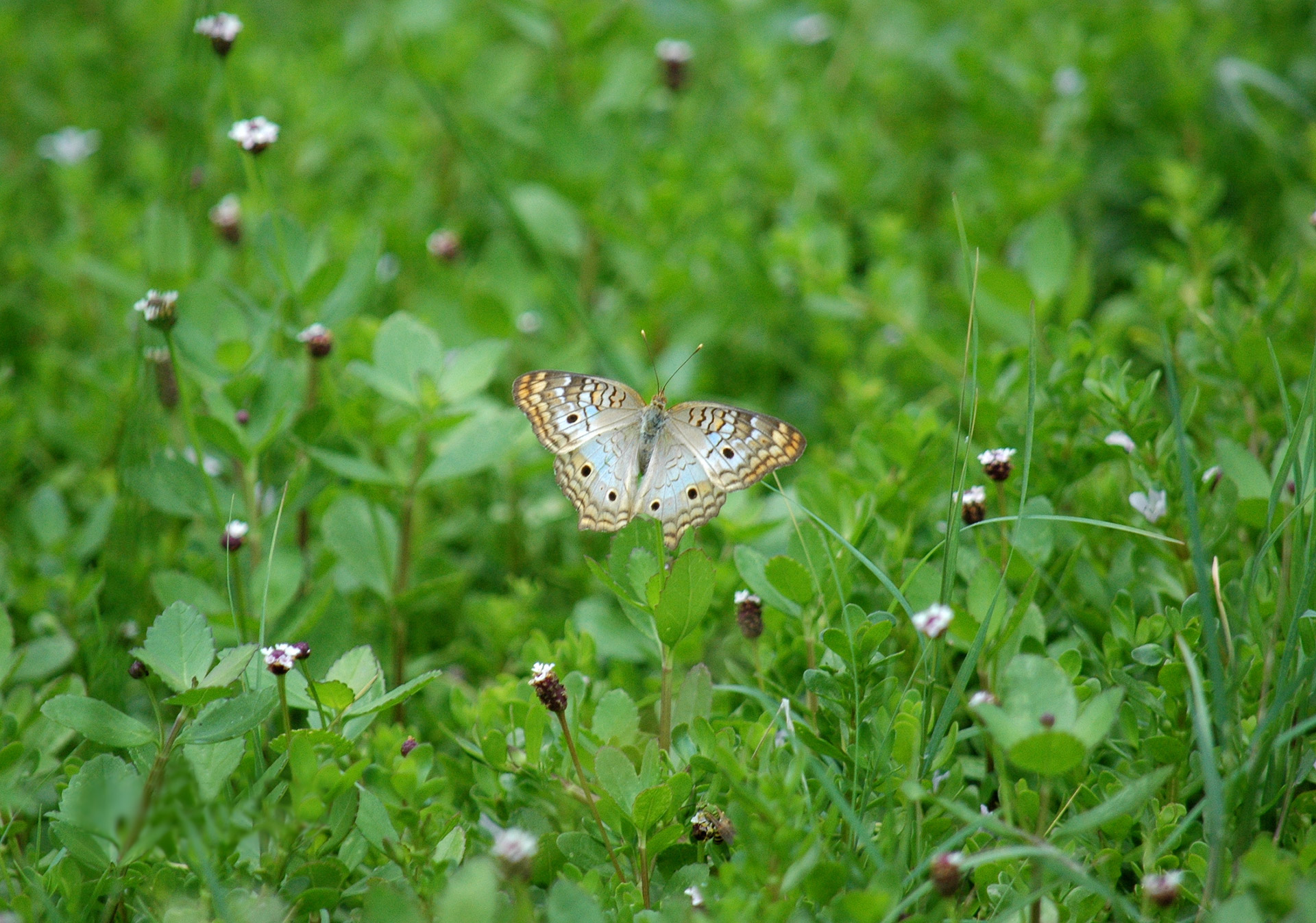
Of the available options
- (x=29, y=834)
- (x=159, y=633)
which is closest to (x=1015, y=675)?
(x=159, y=633)

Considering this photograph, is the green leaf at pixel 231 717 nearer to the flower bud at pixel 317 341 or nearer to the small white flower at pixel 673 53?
the flower bud at pixel 317 341

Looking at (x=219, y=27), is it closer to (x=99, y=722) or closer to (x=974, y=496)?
(x=99, y=722)

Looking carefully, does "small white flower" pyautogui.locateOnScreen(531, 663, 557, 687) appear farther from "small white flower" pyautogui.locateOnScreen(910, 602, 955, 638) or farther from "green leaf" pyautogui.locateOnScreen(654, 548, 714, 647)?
"small white flower" pyautogui.locateOnScreen(910, 602, 955, 638)

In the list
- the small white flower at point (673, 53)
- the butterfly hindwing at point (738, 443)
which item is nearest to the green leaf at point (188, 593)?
the butterfly hindwing at point (738, 443)

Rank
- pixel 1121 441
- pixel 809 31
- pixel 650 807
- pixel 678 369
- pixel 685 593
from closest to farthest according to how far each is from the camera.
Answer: pixel 650 807, pixel 685 593, pixel 1121 441, pixel 678 369, pixel 809 31

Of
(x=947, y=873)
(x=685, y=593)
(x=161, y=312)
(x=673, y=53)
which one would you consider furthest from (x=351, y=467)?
(x=673, y=53)

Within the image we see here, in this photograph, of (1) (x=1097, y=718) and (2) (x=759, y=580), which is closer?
(1) (x=1097, y=718)
